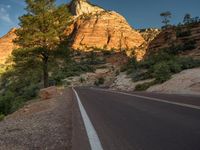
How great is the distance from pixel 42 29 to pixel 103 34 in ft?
408

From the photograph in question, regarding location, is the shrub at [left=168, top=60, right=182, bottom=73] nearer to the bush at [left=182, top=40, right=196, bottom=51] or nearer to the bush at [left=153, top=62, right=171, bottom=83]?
the bush at [left=153, top=62, right=171, bottom=83]

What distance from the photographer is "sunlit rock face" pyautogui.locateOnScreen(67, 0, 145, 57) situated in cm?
14825

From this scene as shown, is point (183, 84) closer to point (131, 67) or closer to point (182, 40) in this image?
point (131, 67)

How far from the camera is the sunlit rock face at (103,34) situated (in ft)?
486

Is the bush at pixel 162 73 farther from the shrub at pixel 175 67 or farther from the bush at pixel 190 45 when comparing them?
the bush at pixel 190 45

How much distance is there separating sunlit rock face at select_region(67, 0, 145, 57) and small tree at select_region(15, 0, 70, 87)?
351 feet

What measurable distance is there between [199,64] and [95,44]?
12337cm

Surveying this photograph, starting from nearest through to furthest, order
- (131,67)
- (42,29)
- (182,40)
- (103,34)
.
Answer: (42,29) → (131,67) → (182,40) → (103,34)

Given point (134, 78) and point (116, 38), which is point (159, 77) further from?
point (116, 38)

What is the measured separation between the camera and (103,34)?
510 feet

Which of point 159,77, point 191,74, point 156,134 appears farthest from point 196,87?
point 156,134

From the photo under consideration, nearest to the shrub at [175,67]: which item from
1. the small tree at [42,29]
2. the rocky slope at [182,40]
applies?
the rocky slope at [182,40]

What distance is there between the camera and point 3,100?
25.4 meters

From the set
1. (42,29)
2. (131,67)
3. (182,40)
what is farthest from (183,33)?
(42,29)
